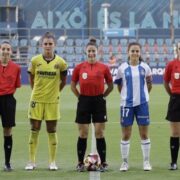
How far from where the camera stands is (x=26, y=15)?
4681 cm

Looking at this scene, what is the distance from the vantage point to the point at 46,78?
32.4 feet

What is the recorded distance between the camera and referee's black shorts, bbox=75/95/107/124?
9.88 m

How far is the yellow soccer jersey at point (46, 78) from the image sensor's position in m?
9.87

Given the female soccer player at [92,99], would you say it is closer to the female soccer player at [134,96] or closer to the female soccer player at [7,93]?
the female soccer player at [134,96]

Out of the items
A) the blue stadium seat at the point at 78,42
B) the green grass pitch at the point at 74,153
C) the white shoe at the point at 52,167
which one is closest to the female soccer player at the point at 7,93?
the green grass pitch at the point at 74,153

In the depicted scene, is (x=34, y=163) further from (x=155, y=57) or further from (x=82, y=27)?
(x=82, y=27)

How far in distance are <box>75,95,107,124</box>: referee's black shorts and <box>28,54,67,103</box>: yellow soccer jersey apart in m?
0.41

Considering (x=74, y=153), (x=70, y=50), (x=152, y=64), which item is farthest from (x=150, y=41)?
(x=74, y=153)

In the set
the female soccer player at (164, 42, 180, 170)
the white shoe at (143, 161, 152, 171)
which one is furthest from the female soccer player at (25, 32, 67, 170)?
the female soccer player at (164, 42, 180, 170)

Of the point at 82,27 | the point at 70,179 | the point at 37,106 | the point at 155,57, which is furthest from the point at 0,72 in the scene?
the point at 82,27

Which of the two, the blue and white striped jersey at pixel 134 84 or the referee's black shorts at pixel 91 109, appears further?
the referee's black shorts at pixel 91 109

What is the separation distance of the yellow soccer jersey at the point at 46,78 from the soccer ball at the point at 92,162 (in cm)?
100

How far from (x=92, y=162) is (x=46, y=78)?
4.69ft

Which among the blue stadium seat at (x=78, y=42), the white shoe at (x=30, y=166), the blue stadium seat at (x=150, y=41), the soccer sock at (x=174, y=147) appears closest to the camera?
the white shoe at (x=30, y=166)
